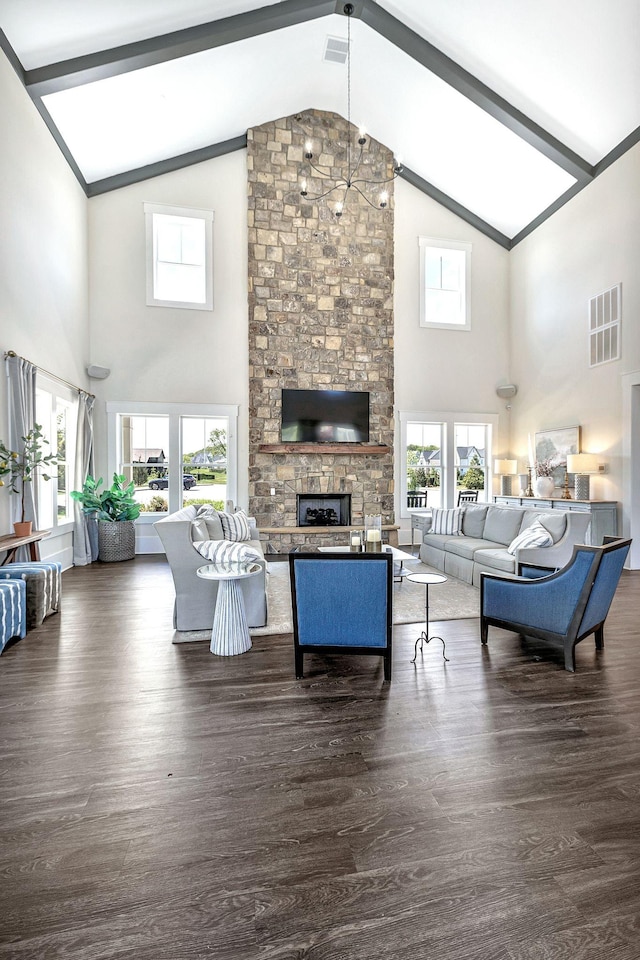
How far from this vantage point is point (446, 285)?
28.2ft

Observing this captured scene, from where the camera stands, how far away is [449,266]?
28.3 feet

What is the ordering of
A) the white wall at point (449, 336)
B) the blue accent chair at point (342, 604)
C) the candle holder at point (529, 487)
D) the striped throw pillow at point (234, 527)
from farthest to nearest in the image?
the white wall at point (449, 336)
the candle holder at point (529, 487)
the striped throw pillow at point (234, 527)
the blue accent chair at point (342, 604)

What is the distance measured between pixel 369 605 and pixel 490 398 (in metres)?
6.91

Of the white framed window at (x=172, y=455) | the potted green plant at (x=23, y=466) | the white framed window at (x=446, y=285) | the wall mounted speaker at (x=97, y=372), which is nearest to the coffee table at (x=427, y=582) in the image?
the potted green plant at (x=23, y=466)

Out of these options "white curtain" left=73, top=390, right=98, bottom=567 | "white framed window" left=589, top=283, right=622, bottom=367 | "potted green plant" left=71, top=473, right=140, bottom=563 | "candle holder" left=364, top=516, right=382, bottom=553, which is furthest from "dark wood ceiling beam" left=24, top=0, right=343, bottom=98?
"candle holder" left=364, top=516, right=382, bottom=553

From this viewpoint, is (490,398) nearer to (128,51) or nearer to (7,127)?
(128,51)

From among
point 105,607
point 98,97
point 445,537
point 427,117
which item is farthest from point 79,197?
point 445,537

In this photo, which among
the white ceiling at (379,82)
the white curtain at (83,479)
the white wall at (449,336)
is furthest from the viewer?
the white wall at (449,336)

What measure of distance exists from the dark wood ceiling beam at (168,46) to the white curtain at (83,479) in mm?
3496

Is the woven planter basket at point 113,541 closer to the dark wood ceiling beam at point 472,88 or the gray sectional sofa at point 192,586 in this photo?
the gray sectional sofa at point 192,586

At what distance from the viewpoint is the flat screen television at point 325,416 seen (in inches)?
303

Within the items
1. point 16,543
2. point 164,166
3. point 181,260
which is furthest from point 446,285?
point 16,543

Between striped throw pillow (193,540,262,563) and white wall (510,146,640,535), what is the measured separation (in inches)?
208

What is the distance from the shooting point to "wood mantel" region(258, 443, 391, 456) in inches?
300
